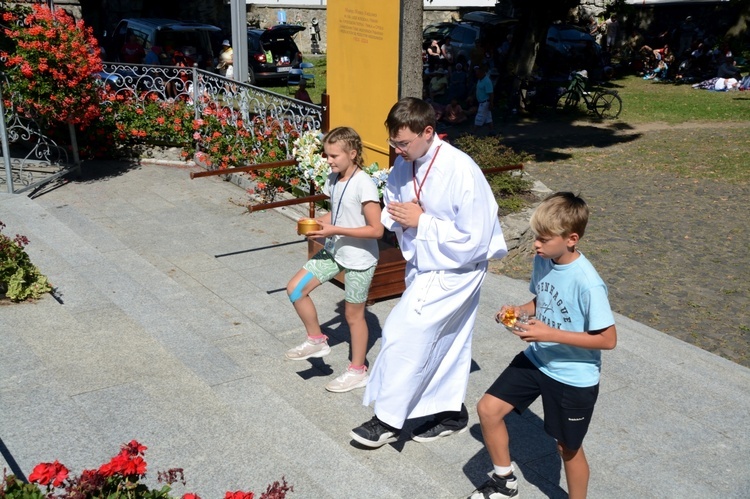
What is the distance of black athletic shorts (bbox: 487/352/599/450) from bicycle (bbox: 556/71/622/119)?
50.0 feet

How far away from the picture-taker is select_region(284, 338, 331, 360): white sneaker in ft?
17.3

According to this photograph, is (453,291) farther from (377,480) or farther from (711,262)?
(711,262)

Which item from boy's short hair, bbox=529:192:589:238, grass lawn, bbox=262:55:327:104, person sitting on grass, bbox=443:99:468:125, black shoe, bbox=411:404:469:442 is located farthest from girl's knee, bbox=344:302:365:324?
grass lawn, bbox=262:55:327:104

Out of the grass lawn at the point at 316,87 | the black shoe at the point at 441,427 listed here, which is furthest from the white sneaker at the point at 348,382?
the grass lawn at the point at 316,87

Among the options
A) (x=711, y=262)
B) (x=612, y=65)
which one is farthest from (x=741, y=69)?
(x=711, y=262)

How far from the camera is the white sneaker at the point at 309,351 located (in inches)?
208

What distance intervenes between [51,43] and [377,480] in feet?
25.9

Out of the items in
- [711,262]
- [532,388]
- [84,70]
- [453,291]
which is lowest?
[711,262]

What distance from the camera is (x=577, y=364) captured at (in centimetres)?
355

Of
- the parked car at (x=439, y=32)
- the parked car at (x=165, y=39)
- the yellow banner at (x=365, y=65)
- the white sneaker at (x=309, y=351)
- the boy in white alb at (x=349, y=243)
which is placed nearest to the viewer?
the boy in white alb at (x=349, y=243)

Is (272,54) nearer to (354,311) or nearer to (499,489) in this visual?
(354,311)

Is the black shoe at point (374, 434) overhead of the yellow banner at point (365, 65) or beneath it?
beneath

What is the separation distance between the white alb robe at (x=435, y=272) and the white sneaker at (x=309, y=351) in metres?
1.03

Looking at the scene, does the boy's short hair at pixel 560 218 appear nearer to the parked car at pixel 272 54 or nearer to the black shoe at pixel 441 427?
the black shoe at pixel 441 427
